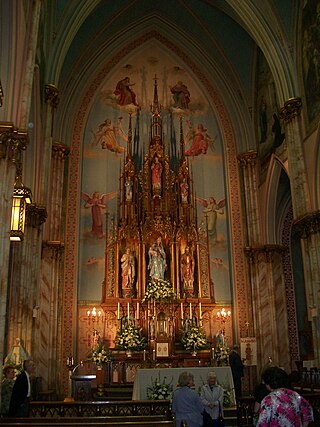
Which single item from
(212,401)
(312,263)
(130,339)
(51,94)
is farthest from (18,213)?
(312,263)

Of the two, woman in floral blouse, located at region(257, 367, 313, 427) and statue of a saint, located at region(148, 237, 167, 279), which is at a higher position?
statue of a saint, located at region(148, 237, 167, 279)

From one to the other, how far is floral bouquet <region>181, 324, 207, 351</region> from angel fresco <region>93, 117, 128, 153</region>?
8.41m

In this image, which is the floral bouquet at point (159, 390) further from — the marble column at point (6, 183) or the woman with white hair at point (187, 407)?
the woman with white hair at point (187, 407)

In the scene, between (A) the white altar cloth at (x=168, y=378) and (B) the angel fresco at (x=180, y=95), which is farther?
(B) the angel fresco at (x=180, y=95)

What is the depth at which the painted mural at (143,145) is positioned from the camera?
2075 centimetres

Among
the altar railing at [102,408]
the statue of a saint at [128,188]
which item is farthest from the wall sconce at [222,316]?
the altar railing at [102,408]

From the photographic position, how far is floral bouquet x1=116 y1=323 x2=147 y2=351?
17719 millimetres

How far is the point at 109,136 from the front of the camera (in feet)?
73.8

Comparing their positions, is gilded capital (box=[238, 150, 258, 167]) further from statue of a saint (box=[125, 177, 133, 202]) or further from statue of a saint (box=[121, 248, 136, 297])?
statue of a saint (box=[121, 248, 136, 297])

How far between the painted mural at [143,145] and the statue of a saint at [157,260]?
7.30ft

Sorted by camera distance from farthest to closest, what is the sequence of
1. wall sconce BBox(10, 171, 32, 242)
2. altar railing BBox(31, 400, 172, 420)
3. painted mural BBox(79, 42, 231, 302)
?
painted mural BBox(79, 42, 231, 302)
wall sconce BBox(10, 171, 32, 242)
altar railing BBox(31, 400, 172, 420)

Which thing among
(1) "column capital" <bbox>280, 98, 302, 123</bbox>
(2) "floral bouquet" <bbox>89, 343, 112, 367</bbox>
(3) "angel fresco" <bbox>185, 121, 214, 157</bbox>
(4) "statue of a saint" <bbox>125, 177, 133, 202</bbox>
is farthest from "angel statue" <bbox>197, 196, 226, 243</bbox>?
(2) "floral bouquet" <bbox>89, 343, 112, 367</bbox>

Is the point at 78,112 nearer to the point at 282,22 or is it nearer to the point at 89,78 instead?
the point at 89,78

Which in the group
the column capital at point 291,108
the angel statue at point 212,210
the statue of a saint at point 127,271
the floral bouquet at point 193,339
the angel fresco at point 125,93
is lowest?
the floral bouquet at point 193,339
